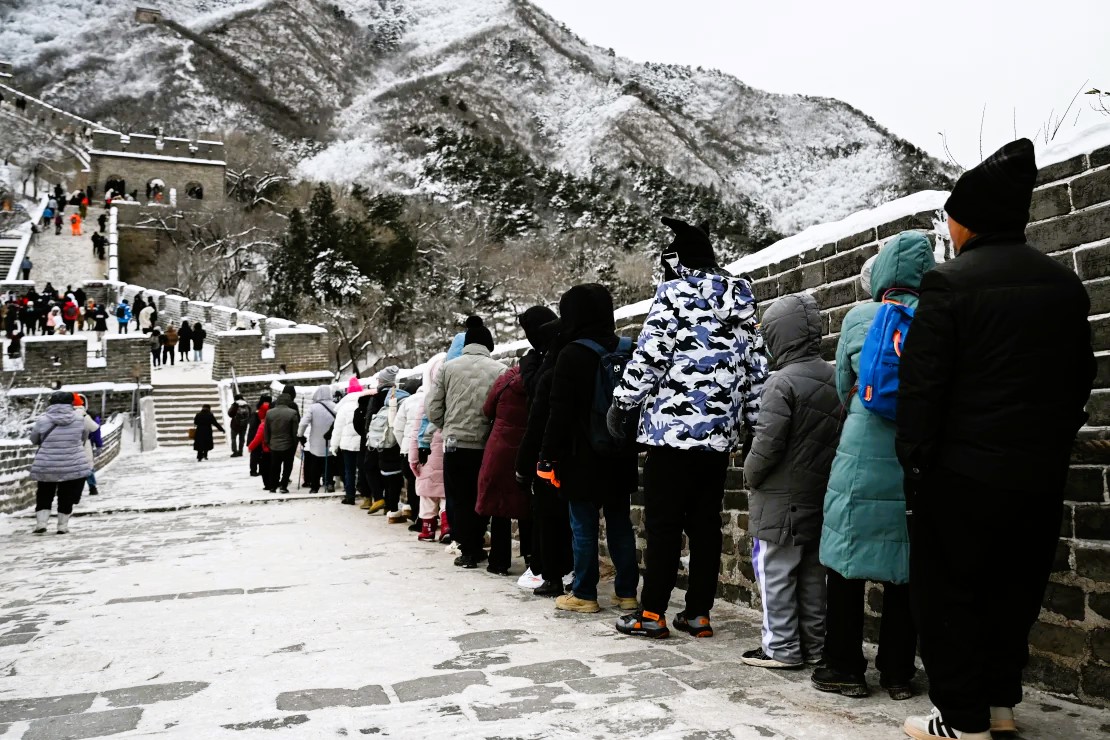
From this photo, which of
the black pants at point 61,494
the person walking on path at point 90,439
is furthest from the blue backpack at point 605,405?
the person walking on path at point 90,439

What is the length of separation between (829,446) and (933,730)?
1246 mm

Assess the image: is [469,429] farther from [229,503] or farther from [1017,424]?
[229,503]

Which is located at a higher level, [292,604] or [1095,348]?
[1095,348]

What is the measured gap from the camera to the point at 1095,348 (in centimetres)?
320

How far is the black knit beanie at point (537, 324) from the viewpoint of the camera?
5.66m

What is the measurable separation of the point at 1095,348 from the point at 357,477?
995 centimetres

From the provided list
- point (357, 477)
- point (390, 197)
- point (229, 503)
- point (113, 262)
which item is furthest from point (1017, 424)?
point (390, 197)

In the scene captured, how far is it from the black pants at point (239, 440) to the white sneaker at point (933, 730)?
2071 centimetres

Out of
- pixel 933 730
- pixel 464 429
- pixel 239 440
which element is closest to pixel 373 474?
pixel 464 429

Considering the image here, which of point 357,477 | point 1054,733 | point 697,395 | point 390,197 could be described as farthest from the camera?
point 390,197

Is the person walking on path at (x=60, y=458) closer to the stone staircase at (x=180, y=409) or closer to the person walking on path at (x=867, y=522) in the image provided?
the person walking on path at (x=867, y=522)

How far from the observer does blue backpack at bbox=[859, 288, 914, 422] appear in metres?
3.05

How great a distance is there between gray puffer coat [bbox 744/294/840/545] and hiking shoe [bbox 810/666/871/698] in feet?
1.79

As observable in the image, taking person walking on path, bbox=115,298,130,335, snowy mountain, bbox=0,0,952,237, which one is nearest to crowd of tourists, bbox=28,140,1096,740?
person walking on path, bbox=115,298,130,335
